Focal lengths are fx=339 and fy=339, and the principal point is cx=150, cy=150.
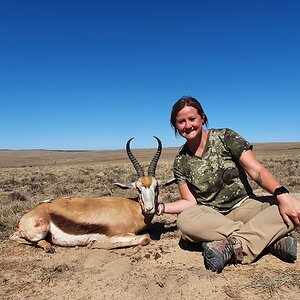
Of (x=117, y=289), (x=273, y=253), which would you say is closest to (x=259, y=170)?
(x=273, y=253)

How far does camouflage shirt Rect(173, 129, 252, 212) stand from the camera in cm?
508

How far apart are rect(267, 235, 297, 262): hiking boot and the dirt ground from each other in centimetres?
9

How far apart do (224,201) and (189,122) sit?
1305mm

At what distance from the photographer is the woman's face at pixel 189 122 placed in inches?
199

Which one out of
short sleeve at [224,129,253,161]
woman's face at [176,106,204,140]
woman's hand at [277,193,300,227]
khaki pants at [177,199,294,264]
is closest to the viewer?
woman's hand at [277,193,300,227]

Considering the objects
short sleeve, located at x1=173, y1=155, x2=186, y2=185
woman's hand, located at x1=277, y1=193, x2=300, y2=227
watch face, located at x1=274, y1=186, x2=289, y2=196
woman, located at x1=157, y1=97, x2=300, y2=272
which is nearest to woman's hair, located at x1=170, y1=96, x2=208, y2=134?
woman, located at x1=157, y1=97, x2=300, y2=272

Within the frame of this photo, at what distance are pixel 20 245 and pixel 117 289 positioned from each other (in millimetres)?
3078

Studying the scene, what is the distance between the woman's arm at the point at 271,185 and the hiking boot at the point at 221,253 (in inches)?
29.2

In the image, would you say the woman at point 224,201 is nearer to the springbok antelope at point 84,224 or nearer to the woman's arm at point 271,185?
the woman's arm at point 271,185

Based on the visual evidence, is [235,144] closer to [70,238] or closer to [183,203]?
[183,203]

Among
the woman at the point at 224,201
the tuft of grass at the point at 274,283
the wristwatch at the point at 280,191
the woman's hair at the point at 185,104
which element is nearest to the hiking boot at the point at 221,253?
the woman at the point at 224,201

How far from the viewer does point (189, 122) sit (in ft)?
16.6

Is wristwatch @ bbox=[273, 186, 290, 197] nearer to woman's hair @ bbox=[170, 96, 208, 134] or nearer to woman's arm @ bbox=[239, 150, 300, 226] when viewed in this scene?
woman's arm @ bbox=[239, 150, 300, 226]

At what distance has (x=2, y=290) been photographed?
14.3 ft
